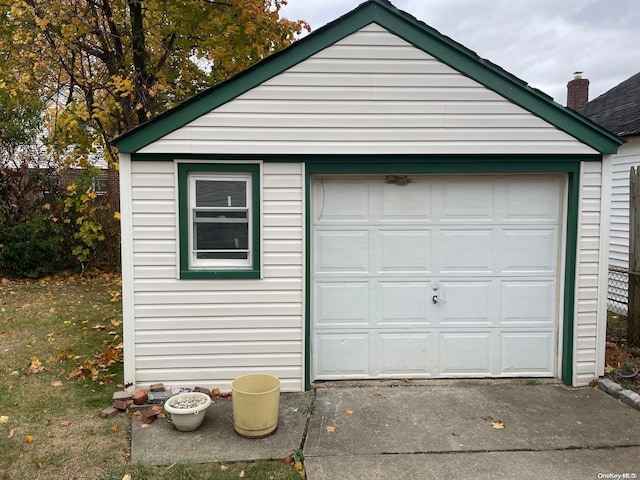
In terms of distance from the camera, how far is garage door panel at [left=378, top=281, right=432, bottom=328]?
19.5 feet

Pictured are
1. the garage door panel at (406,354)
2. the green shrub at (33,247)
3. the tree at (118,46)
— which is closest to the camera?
the garage door panel at (406,354)

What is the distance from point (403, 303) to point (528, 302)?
57.0 inches

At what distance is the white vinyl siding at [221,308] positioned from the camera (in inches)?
218

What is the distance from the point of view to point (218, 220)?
559 cm

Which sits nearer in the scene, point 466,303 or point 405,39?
point 405,39

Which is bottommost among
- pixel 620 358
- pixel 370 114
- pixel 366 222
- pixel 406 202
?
pixel 620 358

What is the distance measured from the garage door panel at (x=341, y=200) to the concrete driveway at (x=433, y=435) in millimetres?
1917

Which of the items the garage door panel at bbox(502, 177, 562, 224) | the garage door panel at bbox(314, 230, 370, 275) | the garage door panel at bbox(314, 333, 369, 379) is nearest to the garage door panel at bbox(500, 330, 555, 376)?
the garage door panel at bbox(502, 177, 562, 224)

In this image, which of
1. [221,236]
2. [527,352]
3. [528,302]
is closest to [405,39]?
[221,236]

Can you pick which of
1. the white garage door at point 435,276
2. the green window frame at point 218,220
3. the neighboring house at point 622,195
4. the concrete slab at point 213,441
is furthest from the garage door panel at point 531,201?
the neighboring house at point 622,195

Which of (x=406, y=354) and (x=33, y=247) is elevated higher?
(x=33, y=247)

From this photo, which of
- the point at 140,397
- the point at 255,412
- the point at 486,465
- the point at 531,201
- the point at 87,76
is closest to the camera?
the point at 486,465

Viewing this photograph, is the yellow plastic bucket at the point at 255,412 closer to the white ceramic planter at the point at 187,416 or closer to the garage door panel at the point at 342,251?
the white ceramic planter at the point at 187,416

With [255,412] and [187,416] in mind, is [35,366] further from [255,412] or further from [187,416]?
[255,412]
